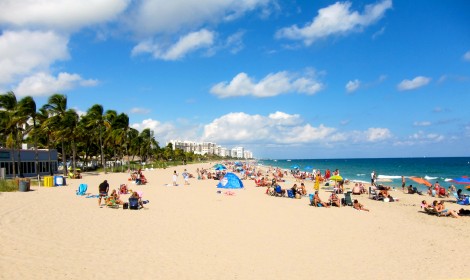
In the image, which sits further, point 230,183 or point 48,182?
point 230,183

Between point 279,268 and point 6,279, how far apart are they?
5229 millimetres

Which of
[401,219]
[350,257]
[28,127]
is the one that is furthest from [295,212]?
[28,127]

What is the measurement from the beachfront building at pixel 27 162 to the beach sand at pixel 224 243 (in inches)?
898

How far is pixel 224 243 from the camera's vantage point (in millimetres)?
9883

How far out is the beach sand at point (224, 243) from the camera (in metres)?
7.41

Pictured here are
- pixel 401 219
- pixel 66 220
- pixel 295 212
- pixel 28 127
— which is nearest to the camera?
pixel 66 220

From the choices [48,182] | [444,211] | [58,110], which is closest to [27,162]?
[58,110]

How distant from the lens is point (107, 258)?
8062 millimetres

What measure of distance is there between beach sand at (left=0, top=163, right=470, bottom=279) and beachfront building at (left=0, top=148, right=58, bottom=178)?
22.8 metres

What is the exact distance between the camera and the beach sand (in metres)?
7.41

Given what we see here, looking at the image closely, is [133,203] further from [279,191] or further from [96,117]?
[96,117]

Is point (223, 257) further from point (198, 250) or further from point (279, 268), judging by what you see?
point (279, 268)

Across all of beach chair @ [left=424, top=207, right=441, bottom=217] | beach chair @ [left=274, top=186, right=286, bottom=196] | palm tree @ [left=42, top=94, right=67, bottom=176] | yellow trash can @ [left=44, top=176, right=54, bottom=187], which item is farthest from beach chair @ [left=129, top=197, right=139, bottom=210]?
palm tree @ [left=42, top=94, right=67, bottom=176]

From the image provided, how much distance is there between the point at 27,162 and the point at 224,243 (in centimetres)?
Answer: 3647
